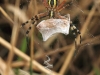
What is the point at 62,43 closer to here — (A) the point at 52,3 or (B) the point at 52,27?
(A) the point at 52,3

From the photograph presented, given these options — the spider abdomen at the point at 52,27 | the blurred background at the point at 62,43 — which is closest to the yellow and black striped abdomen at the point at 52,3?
the spider abdomen at the point at 52,27

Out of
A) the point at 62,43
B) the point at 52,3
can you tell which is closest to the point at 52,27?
the point at 52,3

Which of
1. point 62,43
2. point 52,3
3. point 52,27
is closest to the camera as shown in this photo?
point 52,27

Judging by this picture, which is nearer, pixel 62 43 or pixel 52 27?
pixel 52 27

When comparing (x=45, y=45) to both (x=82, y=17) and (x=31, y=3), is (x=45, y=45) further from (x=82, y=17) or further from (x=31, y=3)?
(x=31, y=3)

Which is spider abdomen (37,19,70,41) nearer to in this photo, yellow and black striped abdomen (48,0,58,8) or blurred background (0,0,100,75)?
yellow and black striped abdomen (48,0,58,8)

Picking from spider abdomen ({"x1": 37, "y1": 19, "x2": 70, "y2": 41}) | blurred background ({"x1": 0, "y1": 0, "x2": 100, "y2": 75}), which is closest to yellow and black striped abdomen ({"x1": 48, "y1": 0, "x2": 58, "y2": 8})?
spider abdomen ({"x1": 37, "y1": 19, "x2": 70, "y2": 41})

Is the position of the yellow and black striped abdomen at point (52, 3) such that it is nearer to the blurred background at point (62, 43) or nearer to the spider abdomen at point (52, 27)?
the spider abdomen at point (52, 27)

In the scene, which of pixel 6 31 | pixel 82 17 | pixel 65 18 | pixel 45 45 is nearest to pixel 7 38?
pixel 6 31

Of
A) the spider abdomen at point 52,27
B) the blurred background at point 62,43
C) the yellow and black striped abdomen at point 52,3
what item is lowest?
the spider abdomen at point 52,27

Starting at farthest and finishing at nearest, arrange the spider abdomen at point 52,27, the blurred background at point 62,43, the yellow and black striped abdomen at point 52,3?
the blurred background at point 62,43 < the yellow and black striped abdomen at point 52,3 < the spider abdomen at point 52,27

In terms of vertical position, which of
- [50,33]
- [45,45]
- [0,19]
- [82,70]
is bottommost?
[50,33]
